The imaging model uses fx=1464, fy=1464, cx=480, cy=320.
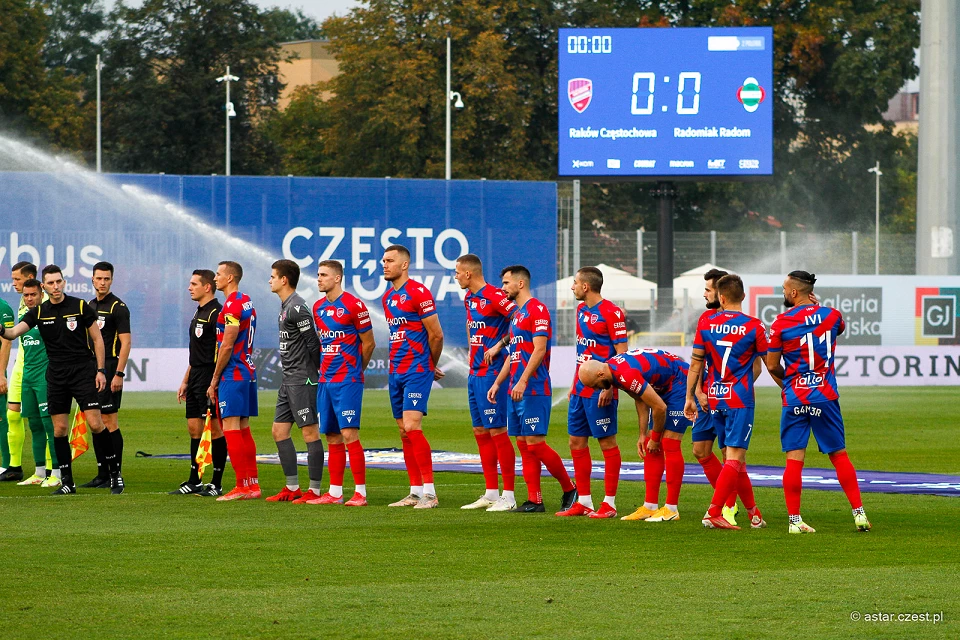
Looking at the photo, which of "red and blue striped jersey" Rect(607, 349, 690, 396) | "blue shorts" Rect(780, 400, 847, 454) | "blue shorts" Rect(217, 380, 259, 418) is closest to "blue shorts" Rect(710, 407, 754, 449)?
"blue shorts" Rect(780, 400, 847, 454)

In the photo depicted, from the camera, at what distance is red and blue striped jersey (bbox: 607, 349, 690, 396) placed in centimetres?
1112

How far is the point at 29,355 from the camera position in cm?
1455

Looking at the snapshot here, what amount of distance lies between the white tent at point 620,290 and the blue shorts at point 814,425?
22569 mm

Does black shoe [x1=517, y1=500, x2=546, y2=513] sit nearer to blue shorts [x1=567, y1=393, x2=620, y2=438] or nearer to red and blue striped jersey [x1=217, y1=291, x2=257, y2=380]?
blue shorts [x1=567, y1=393, x2=620, y2=438]

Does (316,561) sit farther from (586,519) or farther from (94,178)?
(94,178)

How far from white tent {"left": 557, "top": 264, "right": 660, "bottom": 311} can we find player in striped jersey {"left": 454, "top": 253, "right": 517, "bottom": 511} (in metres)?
21.1

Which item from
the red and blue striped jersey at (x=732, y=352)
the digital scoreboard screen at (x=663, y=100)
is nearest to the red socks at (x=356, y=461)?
the red and blue striped jersey at (x=732, y=352)

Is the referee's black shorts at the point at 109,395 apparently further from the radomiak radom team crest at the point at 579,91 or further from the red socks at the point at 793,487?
the radomiak radom team crest at the point at 579,91

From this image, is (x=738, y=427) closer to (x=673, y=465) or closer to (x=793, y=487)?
(x=793, y=487)

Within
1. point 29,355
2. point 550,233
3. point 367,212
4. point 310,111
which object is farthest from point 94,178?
point 310,111

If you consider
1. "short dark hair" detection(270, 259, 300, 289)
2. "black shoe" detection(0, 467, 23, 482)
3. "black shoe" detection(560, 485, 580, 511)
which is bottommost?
"black shoe" detection(0, 467, 23, 482)

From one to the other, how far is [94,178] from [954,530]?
26029mm

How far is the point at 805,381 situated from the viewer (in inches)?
427

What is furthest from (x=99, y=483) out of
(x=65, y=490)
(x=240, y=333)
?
(x=240, y=333)
